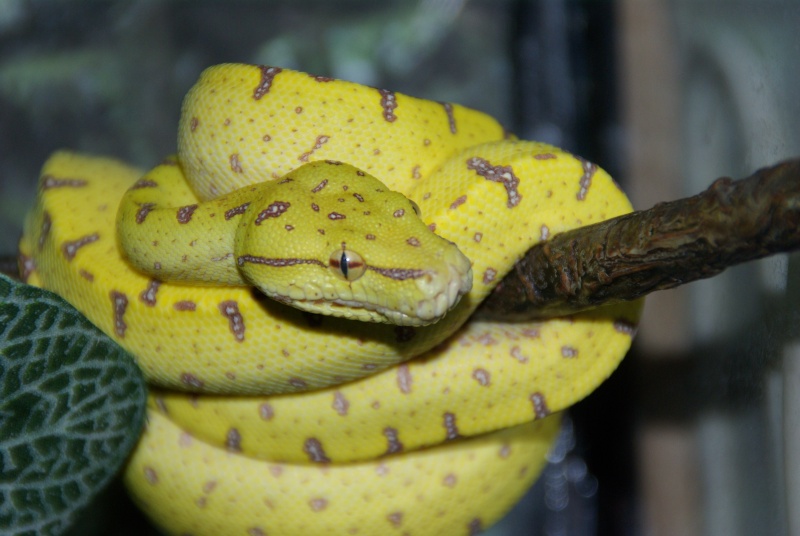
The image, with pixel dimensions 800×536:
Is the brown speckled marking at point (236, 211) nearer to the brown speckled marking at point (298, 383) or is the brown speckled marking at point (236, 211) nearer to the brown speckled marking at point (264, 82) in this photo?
the brown speckled marking at point (264, 82)

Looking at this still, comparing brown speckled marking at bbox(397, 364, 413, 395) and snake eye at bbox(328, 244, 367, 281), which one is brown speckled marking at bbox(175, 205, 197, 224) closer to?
Result: snake eye at bbox(328, 244, 367, 281)

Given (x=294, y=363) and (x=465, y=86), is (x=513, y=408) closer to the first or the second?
(x=294, y=363)

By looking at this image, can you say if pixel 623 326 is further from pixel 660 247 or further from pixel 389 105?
pixel 389 105

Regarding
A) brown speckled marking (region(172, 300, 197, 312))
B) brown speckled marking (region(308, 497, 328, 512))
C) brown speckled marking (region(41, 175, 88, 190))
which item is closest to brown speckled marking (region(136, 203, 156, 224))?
brown speckled marking (region(172, 300, 197, 312))

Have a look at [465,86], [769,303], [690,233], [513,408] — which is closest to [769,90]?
[769,303]

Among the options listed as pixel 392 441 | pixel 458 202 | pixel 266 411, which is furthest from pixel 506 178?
pixel 266 411

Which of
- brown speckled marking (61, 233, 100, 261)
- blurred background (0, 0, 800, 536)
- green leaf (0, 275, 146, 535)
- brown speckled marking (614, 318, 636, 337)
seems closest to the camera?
green leaf (0, 275, 146, 535)

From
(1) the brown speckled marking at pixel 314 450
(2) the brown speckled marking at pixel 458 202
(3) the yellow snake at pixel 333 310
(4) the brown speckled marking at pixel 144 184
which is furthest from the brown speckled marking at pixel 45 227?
(2) the brown speckled marking at pixel 458 202
